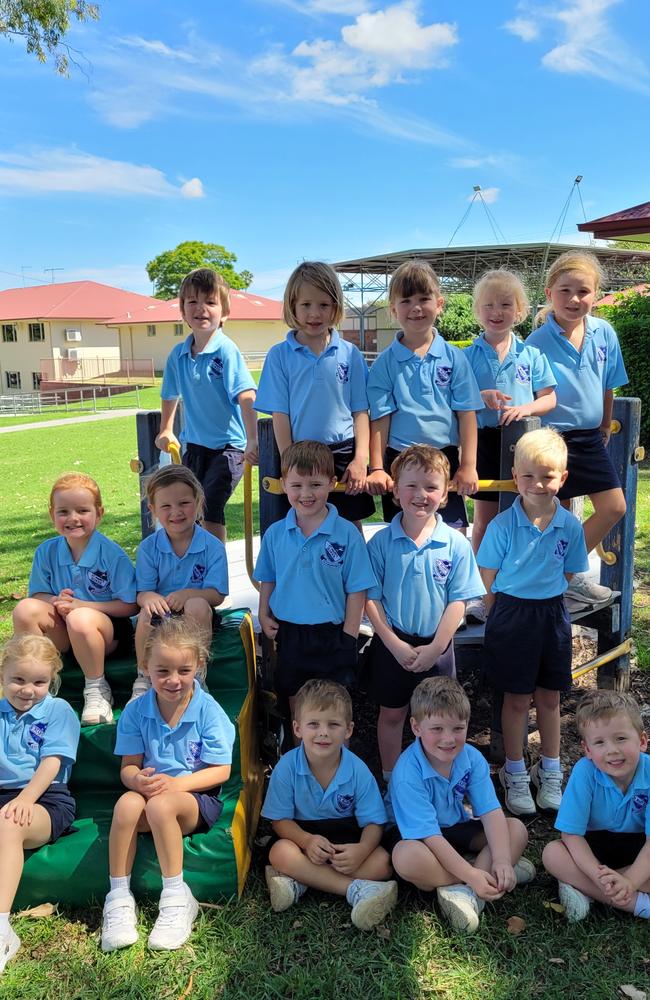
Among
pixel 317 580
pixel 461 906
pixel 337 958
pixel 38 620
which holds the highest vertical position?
pixel 317 580

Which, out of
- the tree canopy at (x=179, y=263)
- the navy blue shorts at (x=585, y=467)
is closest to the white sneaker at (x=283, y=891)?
the navy blue shorts at (x=585, y=467)

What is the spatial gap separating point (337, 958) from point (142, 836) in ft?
Answer: 2.74

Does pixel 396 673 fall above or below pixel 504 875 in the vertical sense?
above

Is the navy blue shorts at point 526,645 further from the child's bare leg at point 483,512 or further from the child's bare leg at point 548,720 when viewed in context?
the child's bare leg at point 483,512

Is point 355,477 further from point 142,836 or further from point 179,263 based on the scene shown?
point 179,263

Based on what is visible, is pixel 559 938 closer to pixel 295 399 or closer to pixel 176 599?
pixel 176 599

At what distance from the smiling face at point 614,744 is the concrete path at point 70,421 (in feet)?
72.2

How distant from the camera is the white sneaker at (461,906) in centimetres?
273

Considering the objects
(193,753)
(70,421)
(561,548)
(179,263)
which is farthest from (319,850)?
(179,263)

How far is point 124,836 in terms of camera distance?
2.90 m

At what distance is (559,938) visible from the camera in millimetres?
2730

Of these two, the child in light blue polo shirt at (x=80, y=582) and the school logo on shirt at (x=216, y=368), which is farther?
the school logo on shirt at (x=216, y=368)

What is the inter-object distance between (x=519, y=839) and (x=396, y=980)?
0.70 metres

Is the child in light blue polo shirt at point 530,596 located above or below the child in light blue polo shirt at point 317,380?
below
